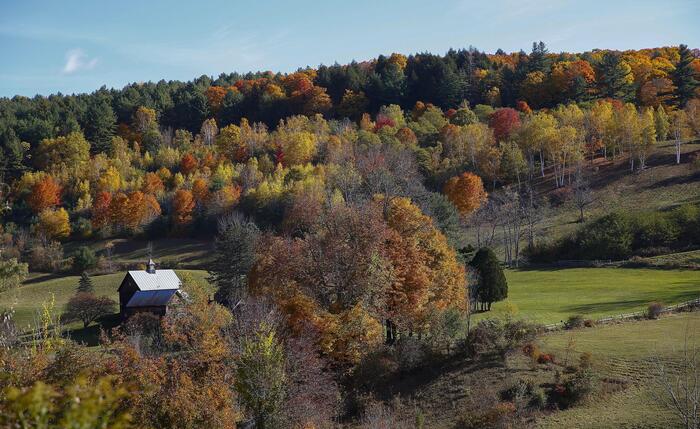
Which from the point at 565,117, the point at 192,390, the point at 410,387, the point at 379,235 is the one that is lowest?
the point at 410,387

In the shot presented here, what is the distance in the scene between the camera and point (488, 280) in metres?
46.0

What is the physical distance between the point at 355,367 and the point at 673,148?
72.8m

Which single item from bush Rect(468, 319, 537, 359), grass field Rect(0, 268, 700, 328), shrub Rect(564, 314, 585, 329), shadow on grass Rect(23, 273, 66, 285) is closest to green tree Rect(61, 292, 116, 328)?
grass field Rect(0, 268, 700, 328)

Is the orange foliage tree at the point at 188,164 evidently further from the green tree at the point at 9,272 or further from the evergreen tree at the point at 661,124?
the evergreen tree at the point at 661,124

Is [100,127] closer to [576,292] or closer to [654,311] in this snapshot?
[576,292]

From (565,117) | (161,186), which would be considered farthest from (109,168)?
(565,117)

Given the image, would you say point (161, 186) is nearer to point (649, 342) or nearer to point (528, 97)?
point (528, 97)

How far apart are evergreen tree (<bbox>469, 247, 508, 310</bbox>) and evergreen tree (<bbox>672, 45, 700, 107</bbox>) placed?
72.2 m

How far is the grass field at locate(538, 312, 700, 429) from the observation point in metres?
25.2

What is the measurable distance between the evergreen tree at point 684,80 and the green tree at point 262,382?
317 ft

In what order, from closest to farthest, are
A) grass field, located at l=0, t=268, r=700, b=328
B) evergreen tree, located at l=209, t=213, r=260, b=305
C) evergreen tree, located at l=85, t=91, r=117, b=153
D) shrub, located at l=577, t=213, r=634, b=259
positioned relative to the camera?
grass field, located at l=0, t=268, r=700, b=328 < evergreen tree, located at l=209, t=213, r=260, b=305 < shrub, located at l=577, t=213, r=634, b=259 < evergreen tree, located at l=85, t=91, r=117, b=153

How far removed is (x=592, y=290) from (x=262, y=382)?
33267 mm

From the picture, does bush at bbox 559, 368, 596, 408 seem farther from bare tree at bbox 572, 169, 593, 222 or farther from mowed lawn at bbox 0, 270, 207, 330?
bare tree at bbox 572, 169, 593, 222

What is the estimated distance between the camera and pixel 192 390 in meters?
21.8
